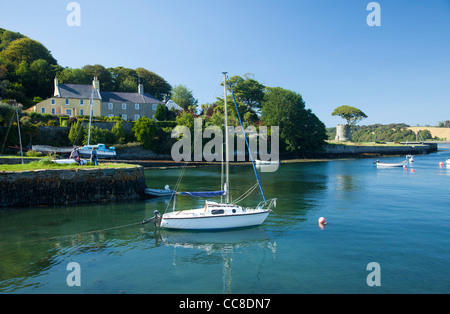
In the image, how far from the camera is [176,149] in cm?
6531

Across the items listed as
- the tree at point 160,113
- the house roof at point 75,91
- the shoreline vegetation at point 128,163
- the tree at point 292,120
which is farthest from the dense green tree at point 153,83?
the shoreline vegetation at point 128,163

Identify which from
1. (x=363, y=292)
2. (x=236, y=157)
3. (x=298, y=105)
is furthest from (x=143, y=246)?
(x=298, y=105)

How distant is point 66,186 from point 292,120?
73.4 m

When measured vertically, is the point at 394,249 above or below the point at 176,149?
below

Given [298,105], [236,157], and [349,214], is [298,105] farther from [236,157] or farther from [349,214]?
[349,214]

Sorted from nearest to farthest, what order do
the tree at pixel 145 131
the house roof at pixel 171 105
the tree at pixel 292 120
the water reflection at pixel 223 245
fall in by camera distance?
1. the water reflection at pixel 223 245
2. the tree at pixel 145 131
3. the tree at pixel 292 120
4. the house roof at pixel 171 105

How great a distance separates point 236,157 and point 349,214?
49.4 m

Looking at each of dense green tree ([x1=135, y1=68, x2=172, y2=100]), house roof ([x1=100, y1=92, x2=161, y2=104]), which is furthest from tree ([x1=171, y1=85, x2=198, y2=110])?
house roof ([x1=100, y1=92, x2=161, y2=104])

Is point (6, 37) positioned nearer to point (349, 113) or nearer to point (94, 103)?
point (94, 103)

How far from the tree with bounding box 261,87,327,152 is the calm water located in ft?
207

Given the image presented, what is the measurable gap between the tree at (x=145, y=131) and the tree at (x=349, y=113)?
110314mm

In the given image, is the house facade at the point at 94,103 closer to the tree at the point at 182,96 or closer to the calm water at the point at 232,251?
the tree at the point at 182,96

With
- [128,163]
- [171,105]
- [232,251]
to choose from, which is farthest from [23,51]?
[232,251]

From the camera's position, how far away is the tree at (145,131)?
62.2 meters
